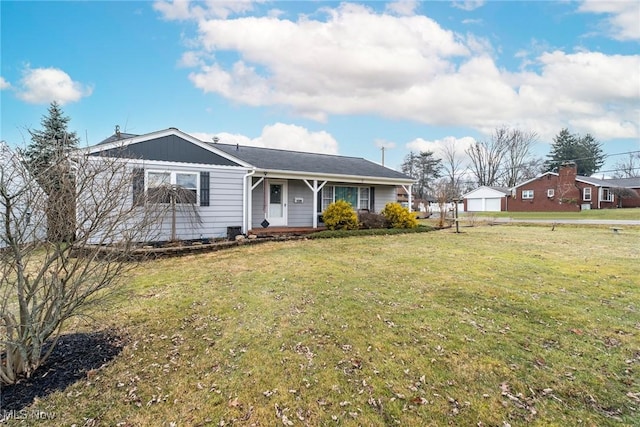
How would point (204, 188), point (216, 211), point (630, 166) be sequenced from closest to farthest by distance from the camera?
1. point (204, 188)
2. point (216, 211)
3. point (630, 166)

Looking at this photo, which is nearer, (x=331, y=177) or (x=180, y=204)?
(x=180, y=204)

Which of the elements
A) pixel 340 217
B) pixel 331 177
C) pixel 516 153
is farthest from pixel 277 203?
pixel 516 153

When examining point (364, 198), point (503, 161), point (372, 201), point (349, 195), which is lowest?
point (372, 201)

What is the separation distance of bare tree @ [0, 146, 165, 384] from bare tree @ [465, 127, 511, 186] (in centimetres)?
5239

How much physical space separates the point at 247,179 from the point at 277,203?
8.14 feet

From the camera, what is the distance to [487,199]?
4122 centimetres

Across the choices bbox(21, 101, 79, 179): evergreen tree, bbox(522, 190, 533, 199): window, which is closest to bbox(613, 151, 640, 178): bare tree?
bbox(522, 190, 533, 199): window

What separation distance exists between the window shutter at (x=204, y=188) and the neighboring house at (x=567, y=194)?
37841 millimetres

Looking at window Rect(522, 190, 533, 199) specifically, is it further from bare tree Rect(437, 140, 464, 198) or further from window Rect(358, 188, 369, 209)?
window Rect(358, 188, 369, 209)

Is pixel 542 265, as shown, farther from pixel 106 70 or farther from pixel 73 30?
pixel 106 70

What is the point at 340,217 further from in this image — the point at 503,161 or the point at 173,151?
the point at 503,161

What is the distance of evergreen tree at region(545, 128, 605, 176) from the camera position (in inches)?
1909

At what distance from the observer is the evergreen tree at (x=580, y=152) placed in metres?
48.5

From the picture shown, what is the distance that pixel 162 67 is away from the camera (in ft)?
43.5
